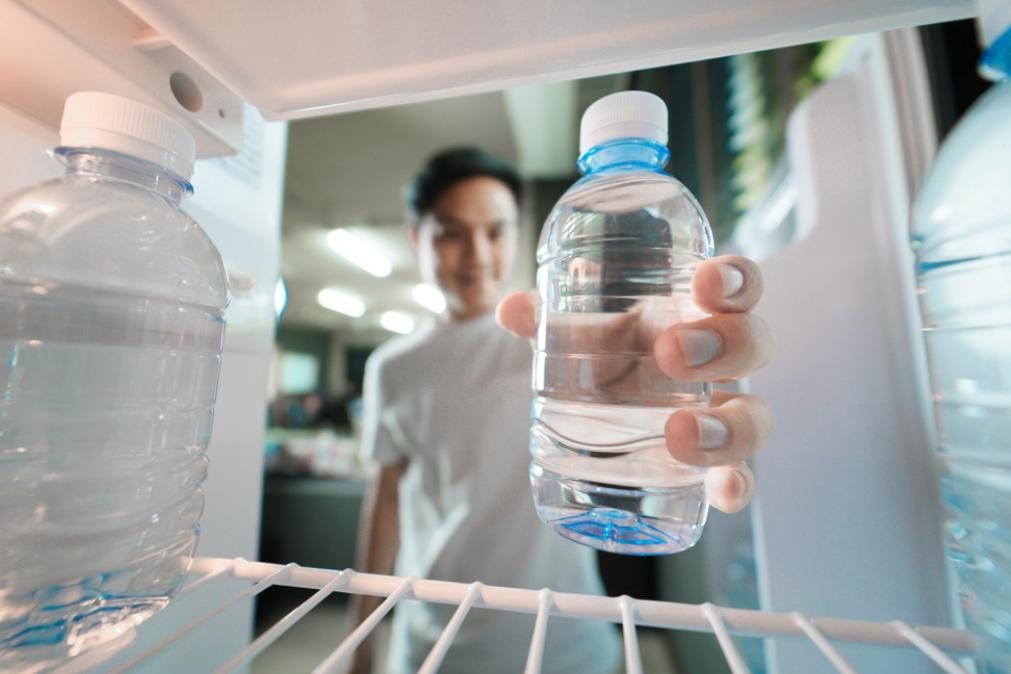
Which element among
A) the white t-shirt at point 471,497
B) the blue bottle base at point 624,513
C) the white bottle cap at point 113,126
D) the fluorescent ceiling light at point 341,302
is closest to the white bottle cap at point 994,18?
the blue bottle base at point 624,513

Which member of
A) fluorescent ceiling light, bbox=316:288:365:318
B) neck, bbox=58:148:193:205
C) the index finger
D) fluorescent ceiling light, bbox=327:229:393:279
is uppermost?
fluorescent ceiling light, bbox=327:229:393:279

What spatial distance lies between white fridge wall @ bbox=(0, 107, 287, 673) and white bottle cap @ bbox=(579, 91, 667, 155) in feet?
1.77

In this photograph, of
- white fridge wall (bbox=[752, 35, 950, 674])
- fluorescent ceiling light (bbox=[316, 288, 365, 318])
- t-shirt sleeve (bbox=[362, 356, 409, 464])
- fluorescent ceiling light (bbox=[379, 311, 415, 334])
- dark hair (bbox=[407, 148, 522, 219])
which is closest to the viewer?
white fridge wall (bbox=[752, 35, 950, 674])

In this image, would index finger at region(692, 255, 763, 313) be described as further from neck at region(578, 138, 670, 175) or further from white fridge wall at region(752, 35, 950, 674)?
white fridge wall at region(752, 35, 950, 674)

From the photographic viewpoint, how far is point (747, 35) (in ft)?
1.14

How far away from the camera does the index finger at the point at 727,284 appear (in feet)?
1.35

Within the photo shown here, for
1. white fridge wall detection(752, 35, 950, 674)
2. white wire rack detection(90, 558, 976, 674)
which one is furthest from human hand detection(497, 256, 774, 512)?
white fridge wall detection(752, 35, 950, 674)

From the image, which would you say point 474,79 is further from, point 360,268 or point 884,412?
point 360,268

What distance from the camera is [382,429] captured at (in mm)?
1330

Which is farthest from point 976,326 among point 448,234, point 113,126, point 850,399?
point 448,234

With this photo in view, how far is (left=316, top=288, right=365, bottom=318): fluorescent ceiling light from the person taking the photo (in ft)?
21.0

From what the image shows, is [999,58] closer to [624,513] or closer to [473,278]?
[624,513]

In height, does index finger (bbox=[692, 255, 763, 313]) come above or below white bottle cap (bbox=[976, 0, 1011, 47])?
below

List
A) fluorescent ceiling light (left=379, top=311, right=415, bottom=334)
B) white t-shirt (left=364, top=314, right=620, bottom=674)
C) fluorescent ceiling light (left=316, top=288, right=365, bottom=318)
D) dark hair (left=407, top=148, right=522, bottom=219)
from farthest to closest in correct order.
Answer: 1. fluorescent ceiling light (left=379, top=311, right=415, bottom=334)
2. fluorescent ceiling light (left=316, top=288, right=365, bottom=318)
3. dark hair (left=407, top=148, right=522, bottom=219)
4. white t-shirt (left=364, top=314, right=620, bottom=674)
